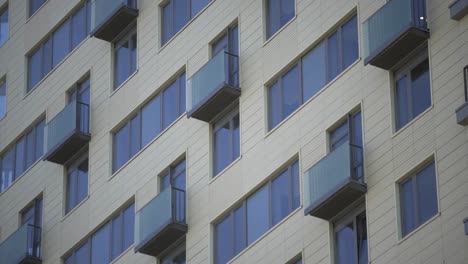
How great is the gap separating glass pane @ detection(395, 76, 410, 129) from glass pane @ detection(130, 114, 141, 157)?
13.3 metres

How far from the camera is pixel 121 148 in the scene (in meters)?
67.4

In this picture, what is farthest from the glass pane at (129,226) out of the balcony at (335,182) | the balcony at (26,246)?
the balcony at (335,182)

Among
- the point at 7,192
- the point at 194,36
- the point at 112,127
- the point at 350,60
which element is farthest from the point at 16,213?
the point at 350,60

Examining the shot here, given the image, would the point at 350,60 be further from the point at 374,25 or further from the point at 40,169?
the point at 40,169

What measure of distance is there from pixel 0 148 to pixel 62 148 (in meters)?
6.16

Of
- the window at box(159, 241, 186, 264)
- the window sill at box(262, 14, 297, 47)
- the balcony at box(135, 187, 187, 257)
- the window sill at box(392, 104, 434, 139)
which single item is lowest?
the window sill at box(392, 104, 434, 139)

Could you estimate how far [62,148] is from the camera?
229ft

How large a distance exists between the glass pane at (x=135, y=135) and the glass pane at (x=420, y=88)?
13.9 meters

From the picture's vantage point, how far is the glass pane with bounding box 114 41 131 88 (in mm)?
68500

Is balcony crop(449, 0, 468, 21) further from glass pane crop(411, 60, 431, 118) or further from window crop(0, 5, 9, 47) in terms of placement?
window crop(0, 5, 9, 47)

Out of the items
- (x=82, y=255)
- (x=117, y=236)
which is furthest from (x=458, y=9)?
(x=82, y=255)

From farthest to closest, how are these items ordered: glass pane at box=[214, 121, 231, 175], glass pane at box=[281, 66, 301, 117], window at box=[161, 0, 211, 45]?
window at box=[161, 0, 211, 45] → glass pane at box=[214, 121, 231, 175] → glass pane at box=[281, 66, 301, 117]

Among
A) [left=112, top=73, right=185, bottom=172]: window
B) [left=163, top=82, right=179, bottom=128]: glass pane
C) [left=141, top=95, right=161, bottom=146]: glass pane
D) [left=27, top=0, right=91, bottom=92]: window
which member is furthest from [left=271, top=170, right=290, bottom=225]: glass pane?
[left=27, top=0, right=91, bottom=92]: window

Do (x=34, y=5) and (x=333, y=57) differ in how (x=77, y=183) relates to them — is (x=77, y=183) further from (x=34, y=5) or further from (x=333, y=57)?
(x=333, y=57)
